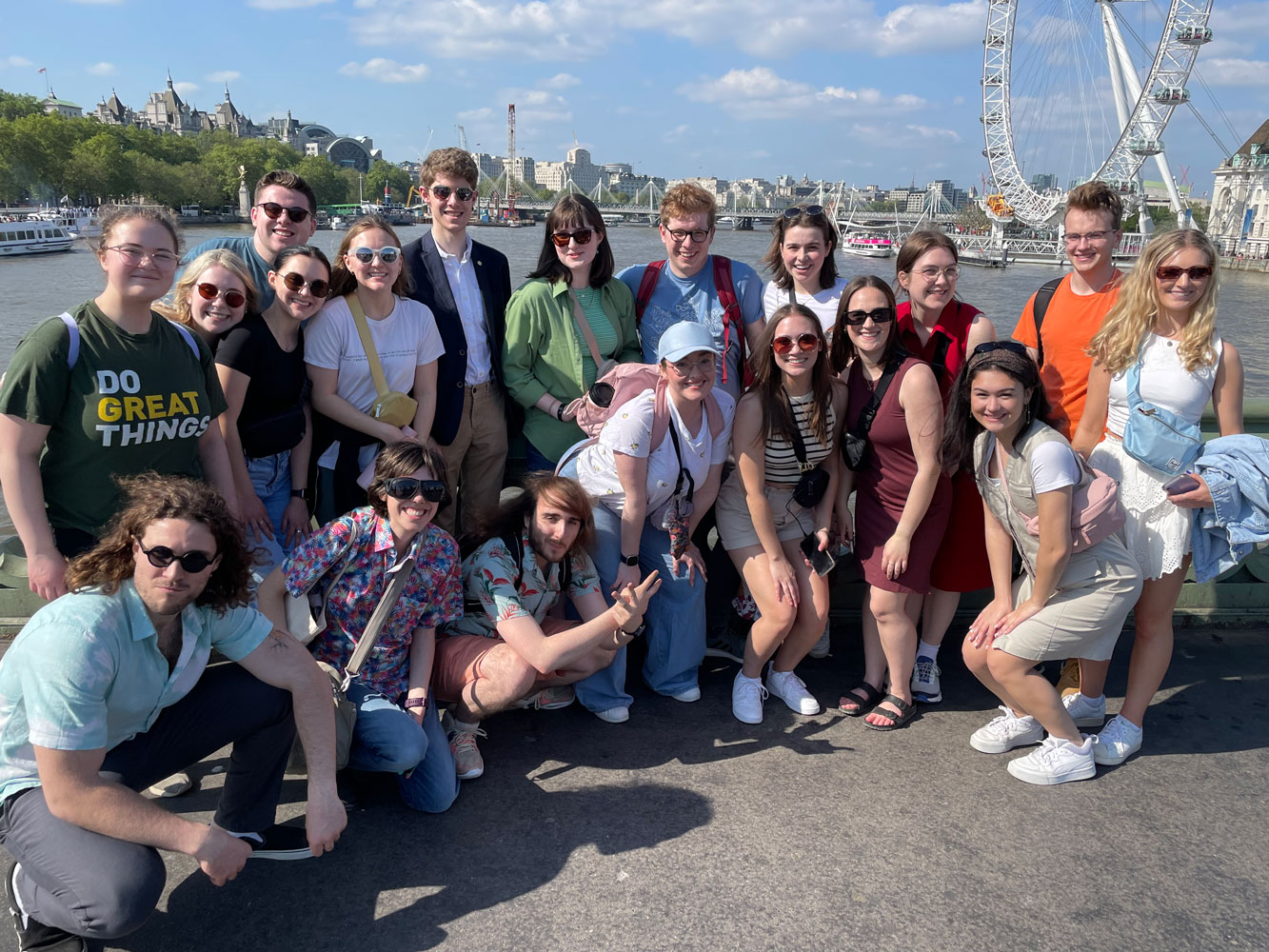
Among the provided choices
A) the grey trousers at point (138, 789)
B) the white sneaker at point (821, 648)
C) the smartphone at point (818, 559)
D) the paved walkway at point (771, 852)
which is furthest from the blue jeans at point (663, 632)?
the grey trousers at point (138, 789)

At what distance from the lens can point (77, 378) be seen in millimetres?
2096

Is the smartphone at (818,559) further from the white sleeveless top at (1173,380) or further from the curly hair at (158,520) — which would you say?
the curly hair at (158,520)

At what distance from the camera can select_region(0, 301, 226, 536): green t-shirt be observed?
2.04 meters

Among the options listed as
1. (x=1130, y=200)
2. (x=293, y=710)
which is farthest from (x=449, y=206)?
(x=1130, y=200)

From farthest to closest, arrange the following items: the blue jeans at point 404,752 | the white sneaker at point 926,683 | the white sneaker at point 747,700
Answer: the white sneaker at point 926,683
the white sneaker at point 747,700
the blue jeans at point 404,752

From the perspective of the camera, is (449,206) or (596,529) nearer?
(596,529)

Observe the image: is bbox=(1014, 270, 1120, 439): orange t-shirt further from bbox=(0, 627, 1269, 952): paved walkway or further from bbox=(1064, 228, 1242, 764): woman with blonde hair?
bbox=(0, 627, 1269, 952): paved walkway

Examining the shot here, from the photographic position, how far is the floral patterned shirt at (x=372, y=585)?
2422 millimetres

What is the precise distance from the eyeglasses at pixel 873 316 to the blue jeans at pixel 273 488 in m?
1.87

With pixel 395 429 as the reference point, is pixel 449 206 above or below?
above

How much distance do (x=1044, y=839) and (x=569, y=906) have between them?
126 centimetres

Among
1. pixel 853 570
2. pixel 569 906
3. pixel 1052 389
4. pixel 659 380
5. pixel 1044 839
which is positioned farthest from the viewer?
pixel 853 570

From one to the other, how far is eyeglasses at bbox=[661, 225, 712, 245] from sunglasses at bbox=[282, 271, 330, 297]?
1.23 metres

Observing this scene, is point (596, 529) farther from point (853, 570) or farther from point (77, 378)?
point (77, 378)
